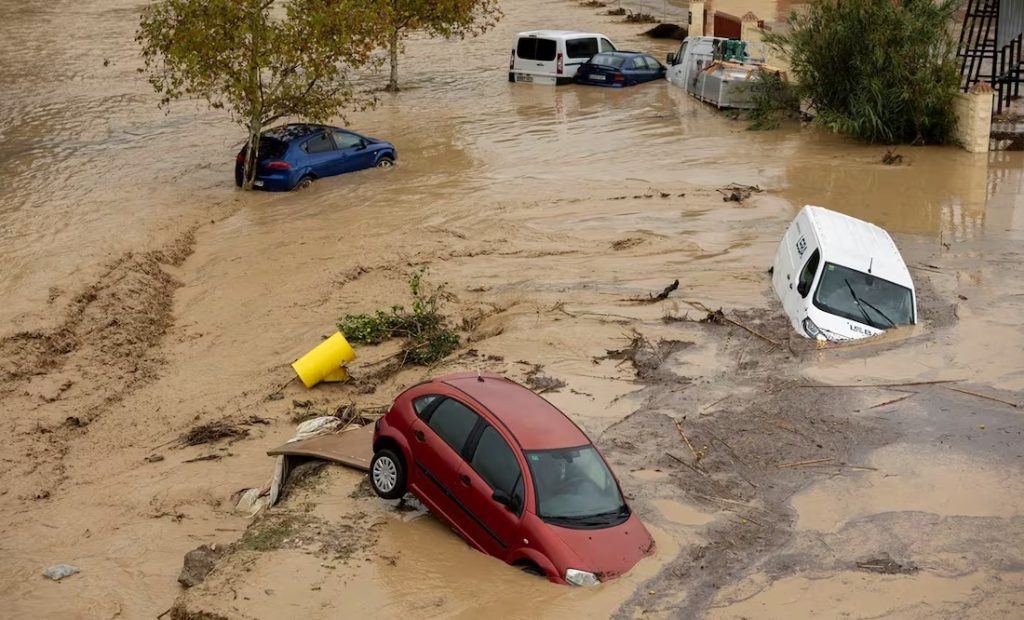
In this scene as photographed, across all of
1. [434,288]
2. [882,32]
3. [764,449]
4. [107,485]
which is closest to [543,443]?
[764,449]

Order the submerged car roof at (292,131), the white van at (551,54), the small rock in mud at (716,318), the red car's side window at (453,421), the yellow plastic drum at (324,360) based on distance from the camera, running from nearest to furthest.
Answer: the red car's side window at (453,421) → the yellow plastic drum at (324,360) → the small rock in mud at (716,318) → the submerged car roof at (292,131) → the white van at (551,54)

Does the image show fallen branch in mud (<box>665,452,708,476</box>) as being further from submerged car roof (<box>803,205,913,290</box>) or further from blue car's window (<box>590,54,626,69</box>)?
blue car's window (<box>590,54,626,69</box>)

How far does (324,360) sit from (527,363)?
237 centimetres

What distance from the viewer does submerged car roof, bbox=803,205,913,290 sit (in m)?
14.8

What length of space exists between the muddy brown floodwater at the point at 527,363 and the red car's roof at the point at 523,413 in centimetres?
104

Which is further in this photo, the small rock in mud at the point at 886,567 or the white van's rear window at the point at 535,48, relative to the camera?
the white van's rear window at the point at 535,48

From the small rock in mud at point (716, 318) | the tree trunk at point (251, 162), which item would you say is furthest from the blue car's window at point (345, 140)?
the small rock in mud at point (716, 318)

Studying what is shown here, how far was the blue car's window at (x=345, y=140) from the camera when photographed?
24.0 m

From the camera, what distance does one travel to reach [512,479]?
9.41m

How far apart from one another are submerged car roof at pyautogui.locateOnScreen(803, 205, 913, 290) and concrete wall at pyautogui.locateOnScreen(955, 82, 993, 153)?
9.92 metres

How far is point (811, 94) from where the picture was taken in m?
27.3

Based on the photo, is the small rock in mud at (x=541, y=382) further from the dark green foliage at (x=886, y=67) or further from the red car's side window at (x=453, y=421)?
the dark green foliage at (x=886, y=67)

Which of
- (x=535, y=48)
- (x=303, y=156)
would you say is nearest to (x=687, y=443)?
(x=303, y=156)

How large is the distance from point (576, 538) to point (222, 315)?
29.8ft
